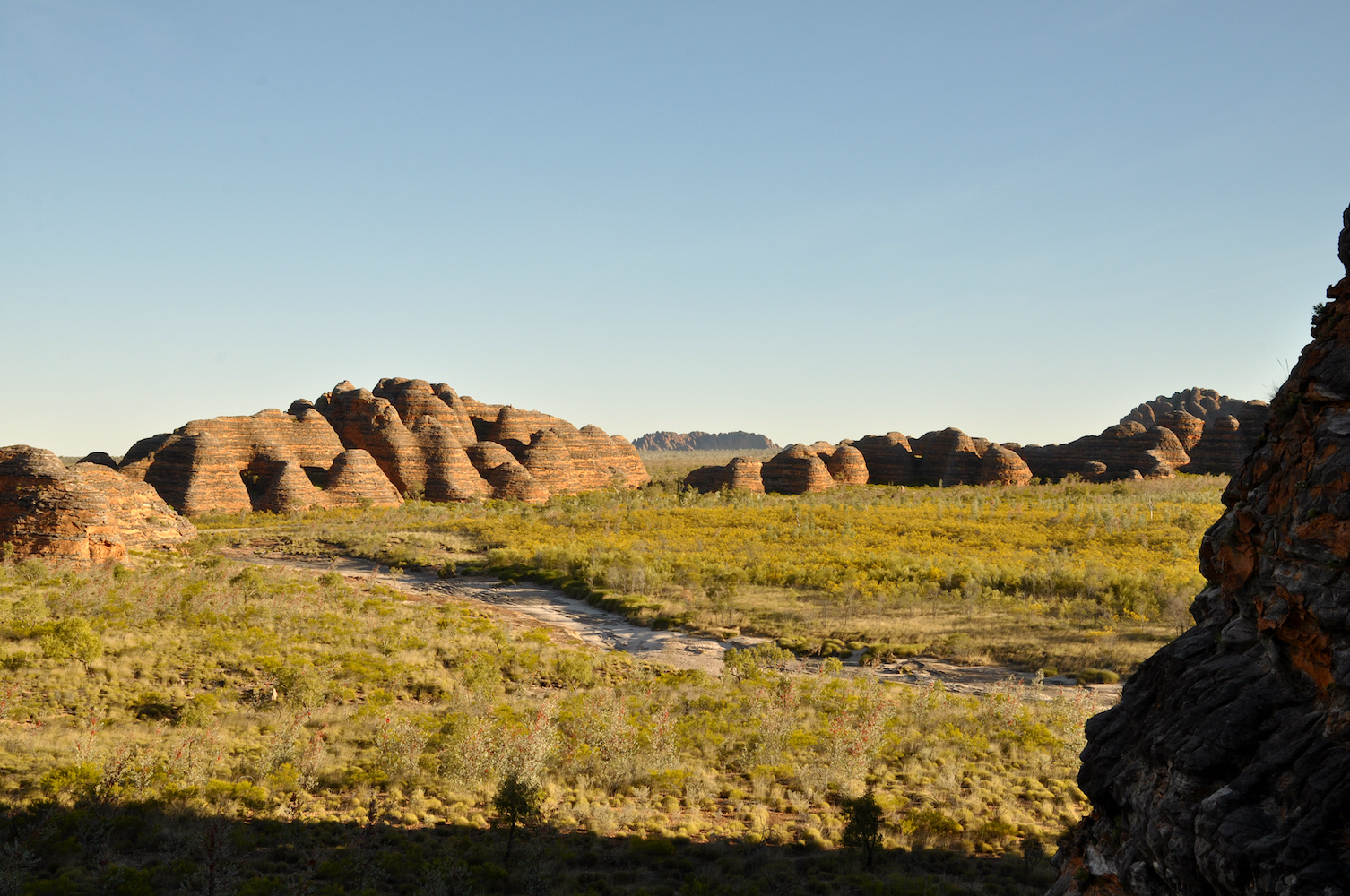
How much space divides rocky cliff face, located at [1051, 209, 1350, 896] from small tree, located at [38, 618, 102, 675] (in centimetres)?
1340

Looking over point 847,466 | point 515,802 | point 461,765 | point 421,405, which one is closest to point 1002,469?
point 847,466

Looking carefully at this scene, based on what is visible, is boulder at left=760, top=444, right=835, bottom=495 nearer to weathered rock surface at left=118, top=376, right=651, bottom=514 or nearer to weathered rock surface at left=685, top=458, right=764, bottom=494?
weathered rock surface at left=685, top=458, right=764, bottom=494

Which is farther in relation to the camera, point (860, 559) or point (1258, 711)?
point (860, 559)

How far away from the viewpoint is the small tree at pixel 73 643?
1188 cm

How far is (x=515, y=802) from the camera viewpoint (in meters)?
7.99

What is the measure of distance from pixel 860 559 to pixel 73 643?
67.8ft

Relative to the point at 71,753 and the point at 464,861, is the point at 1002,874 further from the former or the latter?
the point at 71,753

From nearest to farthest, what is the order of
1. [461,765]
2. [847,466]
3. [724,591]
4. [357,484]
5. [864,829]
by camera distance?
[864,829] < [461,765] < [724,591] < [357,484] < [847,466]

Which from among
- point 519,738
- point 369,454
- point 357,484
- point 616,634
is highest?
point 369,454

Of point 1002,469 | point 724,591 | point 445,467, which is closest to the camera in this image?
point 724,591

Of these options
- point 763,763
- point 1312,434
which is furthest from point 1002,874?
point 1312,434

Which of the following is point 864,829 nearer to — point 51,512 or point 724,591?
point 724,591

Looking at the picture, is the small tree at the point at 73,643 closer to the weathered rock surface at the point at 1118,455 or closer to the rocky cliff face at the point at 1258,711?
the rocky cliff face at the point at 1258,711

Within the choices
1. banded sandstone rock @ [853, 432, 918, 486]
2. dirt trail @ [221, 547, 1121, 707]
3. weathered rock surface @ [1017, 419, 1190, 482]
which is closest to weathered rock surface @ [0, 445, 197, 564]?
dirt trail @ [221, 547, 1121, 707]
